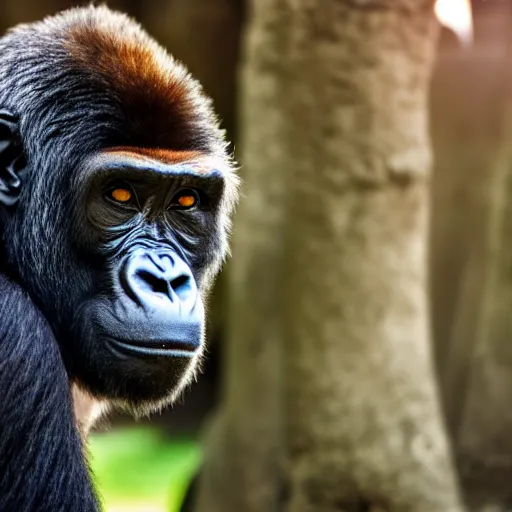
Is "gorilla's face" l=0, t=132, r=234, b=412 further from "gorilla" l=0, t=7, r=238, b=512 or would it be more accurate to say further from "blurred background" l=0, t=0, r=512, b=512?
"blurred background" l=0, t=0, r=512, b=512

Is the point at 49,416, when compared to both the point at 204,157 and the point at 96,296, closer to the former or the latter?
the point at 96,296

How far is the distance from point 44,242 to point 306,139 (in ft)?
7.91

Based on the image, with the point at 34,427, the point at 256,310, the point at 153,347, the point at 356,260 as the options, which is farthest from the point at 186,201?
the point at 256,310

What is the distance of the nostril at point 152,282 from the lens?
127 inches

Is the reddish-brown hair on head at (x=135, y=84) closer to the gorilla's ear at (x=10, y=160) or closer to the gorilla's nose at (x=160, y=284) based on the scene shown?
the gorilla's ear at (x=10, y=160)

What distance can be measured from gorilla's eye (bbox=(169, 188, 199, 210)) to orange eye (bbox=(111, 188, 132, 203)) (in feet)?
0.59

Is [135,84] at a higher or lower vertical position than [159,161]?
higher

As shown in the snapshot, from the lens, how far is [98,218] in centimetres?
335

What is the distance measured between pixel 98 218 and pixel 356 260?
2270mm

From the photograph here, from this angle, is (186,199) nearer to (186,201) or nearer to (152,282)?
(186,201)

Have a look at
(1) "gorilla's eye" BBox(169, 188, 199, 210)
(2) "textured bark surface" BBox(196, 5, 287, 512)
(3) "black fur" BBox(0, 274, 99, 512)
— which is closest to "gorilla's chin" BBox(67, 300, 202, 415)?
(3) "black fur" BBox(0, 274, 99, 512)

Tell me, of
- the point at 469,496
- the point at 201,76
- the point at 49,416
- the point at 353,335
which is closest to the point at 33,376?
the point at 49,416

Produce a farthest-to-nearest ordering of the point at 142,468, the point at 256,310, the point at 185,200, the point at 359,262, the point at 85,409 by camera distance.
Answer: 1. the point at 142,468
2. the point at 256,310
3. the point at 359,262
4. the point at 85,409
5. the point at 185,200

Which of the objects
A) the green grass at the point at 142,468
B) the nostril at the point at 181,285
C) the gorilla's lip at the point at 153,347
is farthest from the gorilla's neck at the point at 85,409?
the green grass at the point at 142,468
